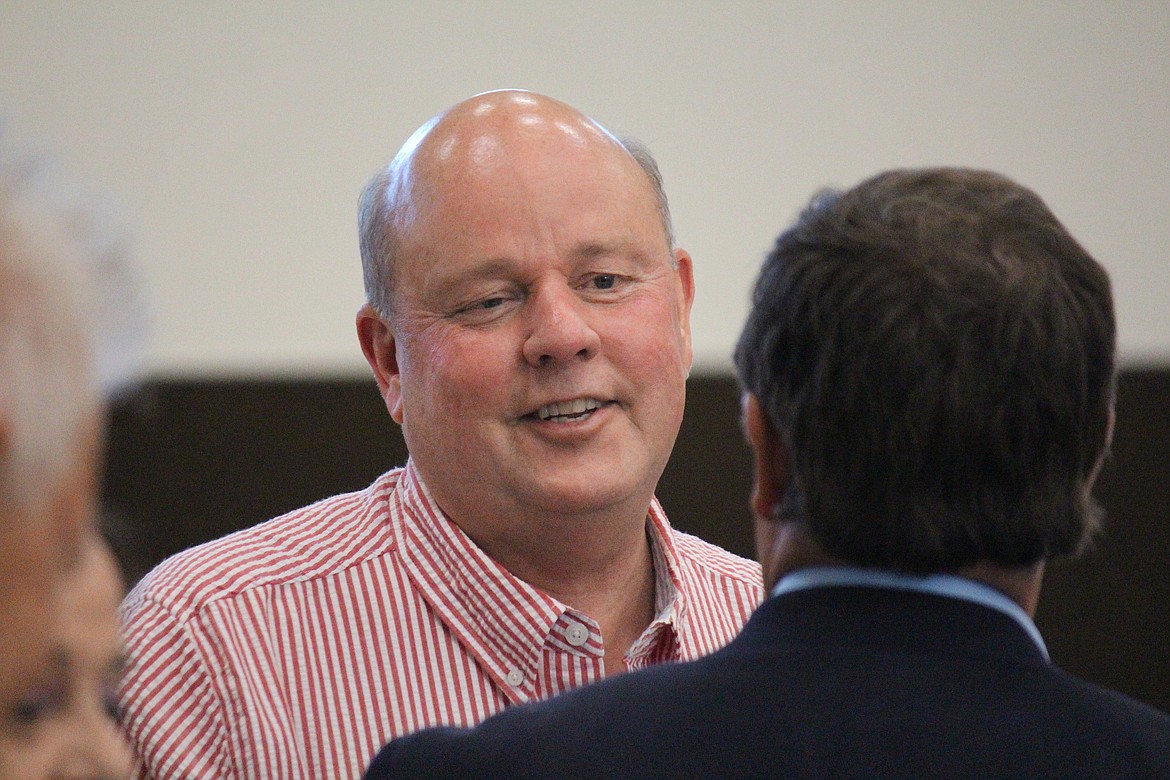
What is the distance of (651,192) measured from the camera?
1826 mm

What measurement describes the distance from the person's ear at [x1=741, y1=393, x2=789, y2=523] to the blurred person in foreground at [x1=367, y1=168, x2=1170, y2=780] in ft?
0.14

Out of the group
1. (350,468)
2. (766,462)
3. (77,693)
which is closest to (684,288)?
(766,462)

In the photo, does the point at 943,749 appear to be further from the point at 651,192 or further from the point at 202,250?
the point at 202,250

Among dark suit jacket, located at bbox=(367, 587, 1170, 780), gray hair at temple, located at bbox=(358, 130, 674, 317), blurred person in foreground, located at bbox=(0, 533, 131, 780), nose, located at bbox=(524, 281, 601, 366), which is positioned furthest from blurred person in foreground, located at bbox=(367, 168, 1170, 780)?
gray hair at temple, located at bbox=(358, 130, 674, 317)

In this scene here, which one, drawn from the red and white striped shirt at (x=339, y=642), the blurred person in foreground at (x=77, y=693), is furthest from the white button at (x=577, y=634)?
the blurred person in foreground at (x=77, y=693)

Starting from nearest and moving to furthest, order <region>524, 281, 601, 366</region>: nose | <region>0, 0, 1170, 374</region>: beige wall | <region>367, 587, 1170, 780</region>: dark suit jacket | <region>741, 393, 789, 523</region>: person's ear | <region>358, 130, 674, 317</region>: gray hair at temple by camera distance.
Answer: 1. <region>367, 587, 1170, 780</region>: dark suit jacket
2. <region>741, 393, 789, 523</region>: person's ear
3. <region>524, 281, 601, 366</region>: nose
4. <region>358, 130, 674, 317</region>: gray hair at temple
5. <region>0, 0, 1170, 374</region>: beige wall

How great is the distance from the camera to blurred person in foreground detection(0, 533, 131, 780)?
757 millimetres

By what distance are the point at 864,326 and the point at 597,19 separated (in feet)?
8.08

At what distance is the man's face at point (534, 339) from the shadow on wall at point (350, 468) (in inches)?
55.8

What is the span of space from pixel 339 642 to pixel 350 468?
5.27 ft

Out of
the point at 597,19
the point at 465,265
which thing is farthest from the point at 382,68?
the point at 465,265

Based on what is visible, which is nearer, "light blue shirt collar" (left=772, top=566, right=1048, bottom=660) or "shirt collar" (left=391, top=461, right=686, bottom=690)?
"light blue shirt collar" (left=772, top=566, right=1048, bottom=660)

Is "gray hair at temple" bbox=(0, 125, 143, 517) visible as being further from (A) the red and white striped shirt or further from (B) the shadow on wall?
(B) the shadow on wall

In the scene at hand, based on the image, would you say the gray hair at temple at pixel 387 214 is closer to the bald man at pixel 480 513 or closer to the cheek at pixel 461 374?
the bald man at pixel 480 513
